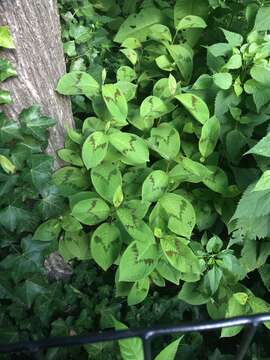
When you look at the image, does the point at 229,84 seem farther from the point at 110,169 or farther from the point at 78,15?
the point at 78,15

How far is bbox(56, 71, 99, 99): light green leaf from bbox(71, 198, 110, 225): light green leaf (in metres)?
0.50

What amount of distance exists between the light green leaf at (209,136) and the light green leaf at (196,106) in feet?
0.11

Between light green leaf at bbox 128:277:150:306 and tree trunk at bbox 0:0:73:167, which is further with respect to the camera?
light green leaf at bbox 128:277:150:306

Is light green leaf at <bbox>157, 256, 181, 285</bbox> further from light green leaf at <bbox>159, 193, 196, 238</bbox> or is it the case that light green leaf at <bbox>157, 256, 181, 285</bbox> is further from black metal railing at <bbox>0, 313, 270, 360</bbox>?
black metal railing at <bbox>0, 313, 270, 360</bbox>

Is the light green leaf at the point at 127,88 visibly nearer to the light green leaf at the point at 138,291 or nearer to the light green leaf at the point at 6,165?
the light green leaf at the point at 6,165

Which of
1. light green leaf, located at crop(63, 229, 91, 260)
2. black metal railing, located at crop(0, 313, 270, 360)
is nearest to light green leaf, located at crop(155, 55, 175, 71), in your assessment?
light green leaf, located at crop(63, 229, 91, 260)

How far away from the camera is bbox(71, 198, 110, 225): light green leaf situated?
1.60 meters

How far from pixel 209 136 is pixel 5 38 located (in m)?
0.90

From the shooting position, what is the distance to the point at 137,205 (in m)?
1.62

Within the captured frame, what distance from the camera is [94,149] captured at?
1628mm

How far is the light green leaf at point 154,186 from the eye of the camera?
1.62 m

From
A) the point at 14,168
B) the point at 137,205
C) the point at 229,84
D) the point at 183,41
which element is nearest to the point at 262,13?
the point at 229,84

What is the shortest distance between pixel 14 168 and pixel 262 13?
126 cm

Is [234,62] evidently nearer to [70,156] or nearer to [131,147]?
[131,147]
